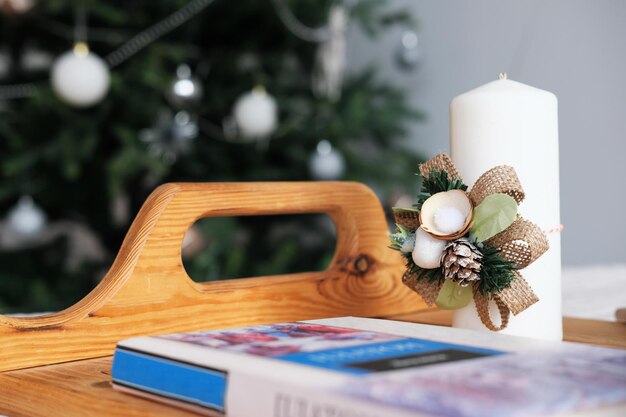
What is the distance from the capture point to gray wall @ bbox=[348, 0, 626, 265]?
7.30 ft

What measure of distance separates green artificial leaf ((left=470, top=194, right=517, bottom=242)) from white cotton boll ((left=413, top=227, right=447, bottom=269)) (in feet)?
0.08

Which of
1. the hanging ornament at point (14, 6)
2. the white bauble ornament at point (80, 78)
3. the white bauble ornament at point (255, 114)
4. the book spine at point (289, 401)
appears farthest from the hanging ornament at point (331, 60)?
the book spine at point (289, 401)

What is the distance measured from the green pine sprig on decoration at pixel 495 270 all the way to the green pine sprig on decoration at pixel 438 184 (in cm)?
5

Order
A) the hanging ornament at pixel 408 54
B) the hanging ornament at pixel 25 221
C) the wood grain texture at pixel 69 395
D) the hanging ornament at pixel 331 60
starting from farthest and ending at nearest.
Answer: the hanging ornament at pixel 408 54 < the hanging ornament at pixel 331 60 < the hanging ornament at pixel 25 221 < the wood grain texture at pixel 69 395

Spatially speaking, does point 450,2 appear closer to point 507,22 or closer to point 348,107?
point 507,22

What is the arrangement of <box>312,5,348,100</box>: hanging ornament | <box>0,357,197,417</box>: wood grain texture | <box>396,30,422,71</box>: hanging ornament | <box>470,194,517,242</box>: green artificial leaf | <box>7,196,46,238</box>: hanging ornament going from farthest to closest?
<box>396,30,422,71</box>: hanging ornament, <box>312,5,348,100</box>: hanging ornament, <box>7,196,46,238</box>: hanging ornament, <box>470,194,517,242</box>: green artificial leaf, <box>0,357,197,417</box>: wood grain texture

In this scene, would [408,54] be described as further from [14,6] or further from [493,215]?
[493,215]

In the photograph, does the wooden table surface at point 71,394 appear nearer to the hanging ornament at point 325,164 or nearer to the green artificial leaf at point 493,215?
the green artificial leaf at point 493,215

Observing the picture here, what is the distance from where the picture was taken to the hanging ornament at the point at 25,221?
2.02 metres

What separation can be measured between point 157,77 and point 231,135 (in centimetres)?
33

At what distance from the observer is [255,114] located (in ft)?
6.95

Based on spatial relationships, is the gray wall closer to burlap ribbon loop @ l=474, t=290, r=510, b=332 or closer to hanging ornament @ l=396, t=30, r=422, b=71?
hanging ornament @ l=396, t=30, r=422, b=71

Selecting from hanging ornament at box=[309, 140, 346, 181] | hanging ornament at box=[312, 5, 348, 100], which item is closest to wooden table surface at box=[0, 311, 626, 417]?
hanging ornament at box=[309, 140, 346, 181]

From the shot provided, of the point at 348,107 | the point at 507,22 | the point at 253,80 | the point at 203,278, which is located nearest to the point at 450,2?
→ the point at 507,22
